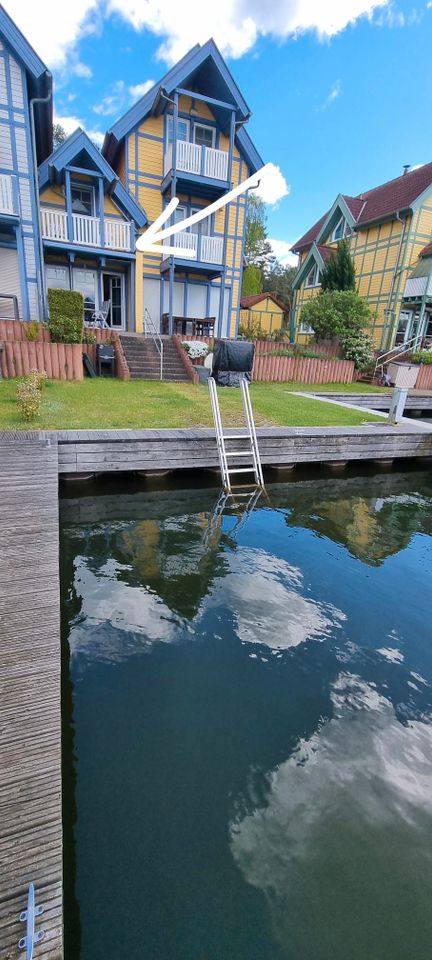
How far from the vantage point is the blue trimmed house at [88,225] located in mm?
13664

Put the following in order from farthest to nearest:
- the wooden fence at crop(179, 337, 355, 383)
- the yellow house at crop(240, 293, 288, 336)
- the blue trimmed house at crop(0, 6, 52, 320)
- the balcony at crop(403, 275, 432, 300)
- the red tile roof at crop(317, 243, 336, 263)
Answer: the yellow house at crop(240, 293, 288, 336) < the red tile roof at crop(317, 243, 336, 263) < the balcony at crop(403, 275, 432, 300) < the wooden fence at crop(179, 337, 355, 383) < the blue trimmed house at crop(0, 6, 52, 320)

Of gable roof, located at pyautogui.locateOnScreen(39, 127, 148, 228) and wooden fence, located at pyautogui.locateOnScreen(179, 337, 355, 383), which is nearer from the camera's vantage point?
gable roof, located at pyautogui.locateOnScreen(39, 127, 148, 228)

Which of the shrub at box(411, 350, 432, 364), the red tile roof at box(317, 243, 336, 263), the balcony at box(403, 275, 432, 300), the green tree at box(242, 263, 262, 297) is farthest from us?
the green tree at box(242, 263, 262, 297)

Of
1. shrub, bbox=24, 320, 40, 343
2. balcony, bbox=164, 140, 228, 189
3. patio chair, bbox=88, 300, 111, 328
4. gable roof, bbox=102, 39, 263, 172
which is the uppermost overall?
gable roof, bbox=102, 39, 263, 172

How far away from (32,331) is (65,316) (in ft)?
3.04

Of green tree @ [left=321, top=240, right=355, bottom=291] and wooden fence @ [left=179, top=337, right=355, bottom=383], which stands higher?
green tree @ [left=321, top=240, right=355, bottom=291]

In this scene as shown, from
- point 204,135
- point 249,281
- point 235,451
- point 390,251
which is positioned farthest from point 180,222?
point 249,281

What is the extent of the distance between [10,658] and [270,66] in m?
25.7

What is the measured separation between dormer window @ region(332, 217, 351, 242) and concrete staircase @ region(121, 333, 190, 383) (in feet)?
53.8

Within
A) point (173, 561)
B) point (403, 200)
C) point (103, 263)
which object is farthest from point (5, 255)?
point (403, 200)

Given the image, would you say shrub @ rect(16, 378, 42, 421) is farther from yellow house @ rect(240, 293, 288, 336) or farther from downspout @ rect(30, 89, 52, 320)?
yellow house @ rect(240, 293, 288, 336)

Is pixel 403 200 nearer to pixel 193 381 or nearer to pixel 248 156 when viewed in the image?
pixel 248 156

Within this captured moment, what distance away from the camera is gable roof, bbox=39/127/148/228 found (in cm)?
1343

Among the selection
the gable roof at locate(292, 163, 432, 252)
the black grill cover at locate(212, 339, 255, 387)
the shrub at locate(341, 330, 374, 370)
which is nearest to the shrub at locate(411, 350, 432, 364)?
the shrub at locate(341, 330, 374, 370)
